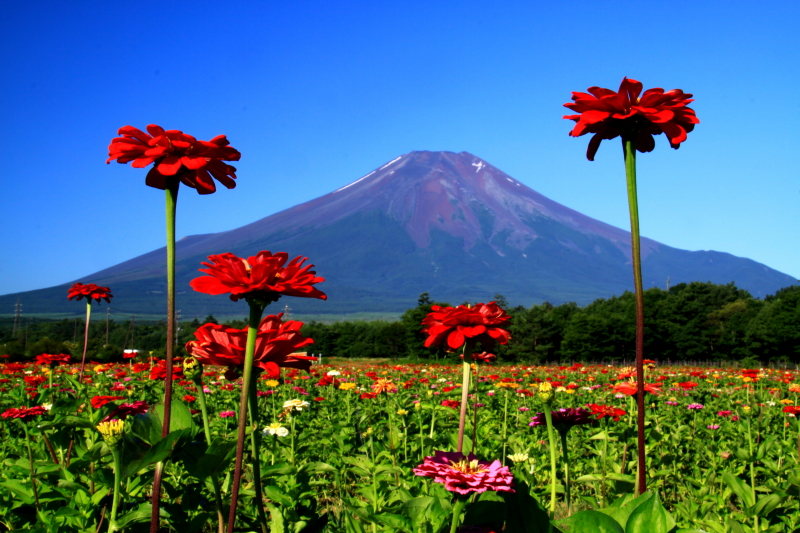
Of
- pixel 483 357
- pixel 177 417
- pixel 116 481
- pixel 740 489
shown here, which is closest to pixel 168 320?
pixel 177 417

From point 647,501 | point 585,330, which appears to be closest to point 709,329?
point 585,330

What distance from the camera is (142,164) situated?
1619 mm

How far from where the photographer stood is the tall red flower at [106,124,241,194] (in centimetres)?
162

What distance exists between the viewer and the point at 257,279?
58.2 inches

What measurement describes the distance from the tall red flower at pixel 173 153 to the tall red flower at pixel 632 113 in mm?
1178

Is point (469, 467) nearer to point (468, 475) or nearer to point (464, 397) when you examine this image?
point (468, 475)

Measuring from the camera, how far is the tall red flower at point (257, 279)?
1473 mm

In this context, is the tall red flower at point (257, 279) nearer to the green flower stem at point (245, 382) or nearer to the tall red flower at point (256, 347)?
the green flower stem at point (245, 382)

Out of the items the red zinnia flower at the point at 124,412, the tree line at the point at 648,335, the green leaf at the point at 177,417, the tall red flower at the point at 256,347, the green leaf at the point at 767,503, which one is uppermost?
the tall red flower at the point at 256,347

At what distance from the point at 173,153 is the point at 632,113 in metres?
1.49

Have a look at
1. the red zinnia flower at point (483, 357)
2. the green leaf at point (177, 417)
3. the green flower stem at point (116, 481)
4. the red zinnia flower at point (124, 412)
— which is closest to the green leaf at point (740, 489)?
the red zinnia flower at point (483, 357)

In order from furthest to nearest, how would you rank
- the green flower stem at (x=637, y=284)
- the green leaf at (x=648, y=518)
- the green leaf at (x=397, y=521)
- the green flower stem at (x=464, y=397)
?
the green flower stem at (x=464, y=397) < the green leaf at (x=397, y=521) < the green flower stem at (x=637, y=284) < the green leaf at (x=648, y=518)

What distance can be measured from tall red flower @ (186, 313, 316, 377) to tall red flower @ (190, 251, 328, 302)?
189 millimetres

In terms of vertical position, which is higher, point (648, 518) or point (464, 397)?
point (464, 397)
